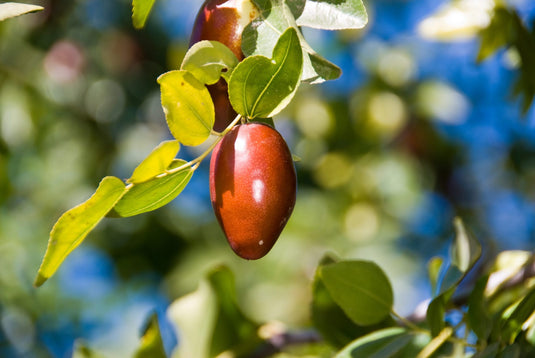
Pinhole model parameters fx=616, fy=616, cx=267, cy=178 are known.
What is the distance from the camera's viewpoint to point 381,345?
82 cm

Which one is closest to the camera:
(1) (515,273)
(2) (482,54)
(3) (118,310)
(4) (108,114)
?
(1) (515,273)

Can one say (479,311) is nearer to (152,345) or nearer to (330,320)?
(330,320)

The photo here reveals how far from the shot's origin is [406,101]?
8.19 feet

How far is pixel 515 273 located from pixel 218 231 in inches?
76.9

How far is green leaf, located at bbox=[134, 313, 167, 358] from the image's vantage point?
105 centimetres

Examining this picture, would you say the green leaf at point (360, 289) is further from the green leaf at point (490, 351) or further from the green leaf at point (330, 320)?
the green leaf at point (490, 351)

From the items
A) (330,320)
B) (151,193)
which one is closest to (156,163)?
(151,193)

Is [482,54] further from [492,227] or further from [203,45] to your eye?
[492,227]

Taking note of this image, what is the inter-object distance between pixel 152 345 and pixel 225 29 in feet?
1.96

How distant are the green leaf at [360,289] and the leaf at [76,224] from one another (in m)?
0.36

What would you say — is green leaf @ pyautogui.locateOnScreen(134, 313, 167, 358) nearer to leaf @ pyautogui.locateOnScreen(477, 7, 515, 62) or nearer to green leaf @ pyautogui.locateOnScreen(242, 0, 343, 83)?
green leaf @ pyautogui.locateOnScreen(242, 0, 343, 83)

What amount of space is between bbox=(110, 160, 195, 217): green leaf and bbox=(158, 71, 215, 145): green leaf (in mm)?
35

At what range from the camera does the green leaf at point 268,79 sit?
0.61 m

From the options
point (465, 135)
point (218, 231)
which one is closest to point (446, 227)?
point (465, 135)
